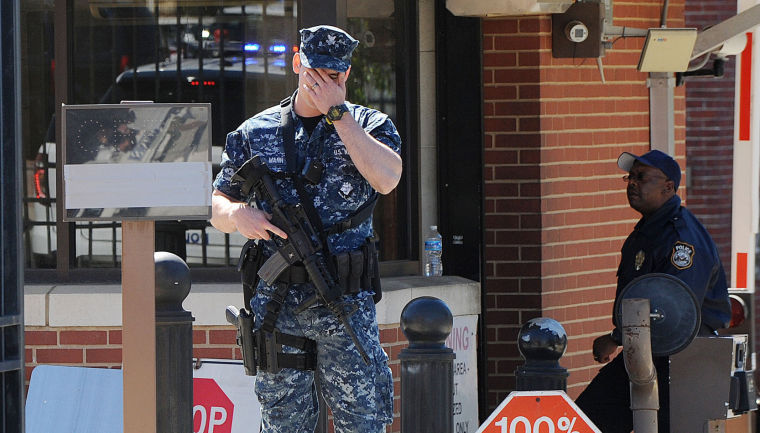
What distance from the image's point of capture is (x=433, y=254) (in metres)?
7.39

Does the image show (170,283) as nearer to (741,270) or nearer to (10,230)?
(10,230)

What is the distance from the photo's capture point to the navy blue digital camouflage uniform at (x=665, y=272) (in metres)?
6.17

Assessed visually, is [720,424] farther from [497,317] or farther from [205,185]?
[205,185]

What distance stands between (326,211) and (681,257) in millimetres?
2174

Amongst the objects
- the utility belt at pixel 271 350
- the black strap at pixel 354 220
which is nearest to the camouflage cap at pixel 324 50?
the black strap at pixel 354 220

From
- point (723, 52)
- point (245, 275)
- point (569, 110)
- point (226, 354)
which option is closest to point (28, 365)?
point (226, 354)

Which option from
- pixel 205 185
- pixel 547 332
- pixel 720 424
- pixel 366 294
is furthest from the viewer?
pixel 720 424

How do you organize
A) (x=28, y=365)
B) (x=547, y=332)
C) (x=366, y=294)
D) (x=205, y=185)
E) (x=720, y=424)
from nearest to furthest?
(x=205, y=185), (x=366, y=294), (x=547, y=332), (x=720, y=424), (x=28, y=365)

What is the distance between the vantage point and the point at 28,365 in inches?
260

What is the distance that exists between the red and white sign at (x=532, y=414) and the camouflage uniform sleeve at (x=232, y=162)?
1.31 metres

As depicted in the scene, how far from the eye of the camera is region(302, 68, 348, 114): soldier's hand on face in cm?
454

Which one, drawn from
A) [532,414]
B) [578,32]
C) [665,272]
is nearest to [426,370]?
[532,414]

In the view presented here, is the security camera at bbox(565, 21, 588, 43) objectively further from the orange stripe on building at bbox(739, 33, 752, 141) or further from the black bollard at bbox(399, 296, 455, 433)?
the black bollard at bbox(399, 296, 455, 433)

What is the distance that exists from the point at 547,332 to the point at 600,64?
106 inches
